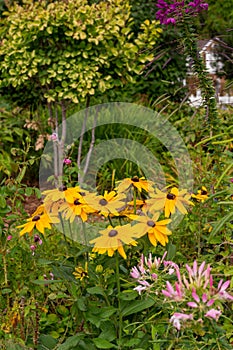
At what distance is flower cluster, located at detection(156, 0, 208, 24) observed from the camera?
2531 millimetres

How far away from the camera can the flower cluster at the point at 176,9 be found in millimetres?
2531

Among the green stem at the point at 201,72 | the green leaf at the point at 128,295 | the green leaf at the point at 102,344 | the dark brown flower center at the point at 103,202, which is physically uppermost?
the green stem at the point at 201,72

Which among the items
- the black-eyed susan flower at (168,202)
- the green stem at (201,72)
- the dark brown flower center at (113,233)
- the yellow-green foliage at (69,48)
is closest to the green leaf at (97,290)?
the dark brown flower center at (113,233)

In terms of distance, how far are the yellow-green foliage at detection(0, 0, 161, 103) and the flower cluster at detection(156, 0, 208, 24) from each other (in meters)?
1.74

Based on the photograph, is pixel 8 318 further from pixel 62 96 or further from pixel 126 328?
pixel 62 96

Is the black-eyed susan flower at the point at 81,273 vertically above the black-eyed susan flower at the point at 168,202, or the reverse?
the black-eyed susan flower at the point at 168,202

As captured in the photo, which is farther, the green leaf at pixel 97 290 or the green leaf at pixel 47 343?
the green leaf at pixel 47 343

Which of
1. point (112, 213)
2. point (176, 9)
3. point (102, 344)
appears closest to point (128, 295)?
point (102, 344)

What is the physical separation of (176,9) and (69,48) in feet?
6.55

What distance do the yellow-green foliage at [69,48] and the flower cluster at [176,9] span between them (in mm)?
1738

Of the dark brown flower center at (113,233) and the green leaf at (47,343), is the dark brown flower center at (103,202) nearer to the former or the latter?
the dark brown flower center at (113,233)

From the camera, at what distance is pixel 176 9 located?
8.48 feet

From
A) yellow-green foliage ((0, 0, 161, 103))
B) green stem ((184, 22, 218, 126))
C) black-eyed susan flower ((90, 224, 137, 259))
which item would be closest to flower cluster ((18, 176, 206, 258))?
black-eyed susan flower ((90, 224, 137, 259))

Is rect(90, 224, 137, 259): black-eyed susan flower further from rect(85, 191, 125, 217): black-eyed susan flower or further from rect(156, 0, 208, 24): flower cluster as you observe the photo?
rect(156, 0, 208, 24): flower cluster
